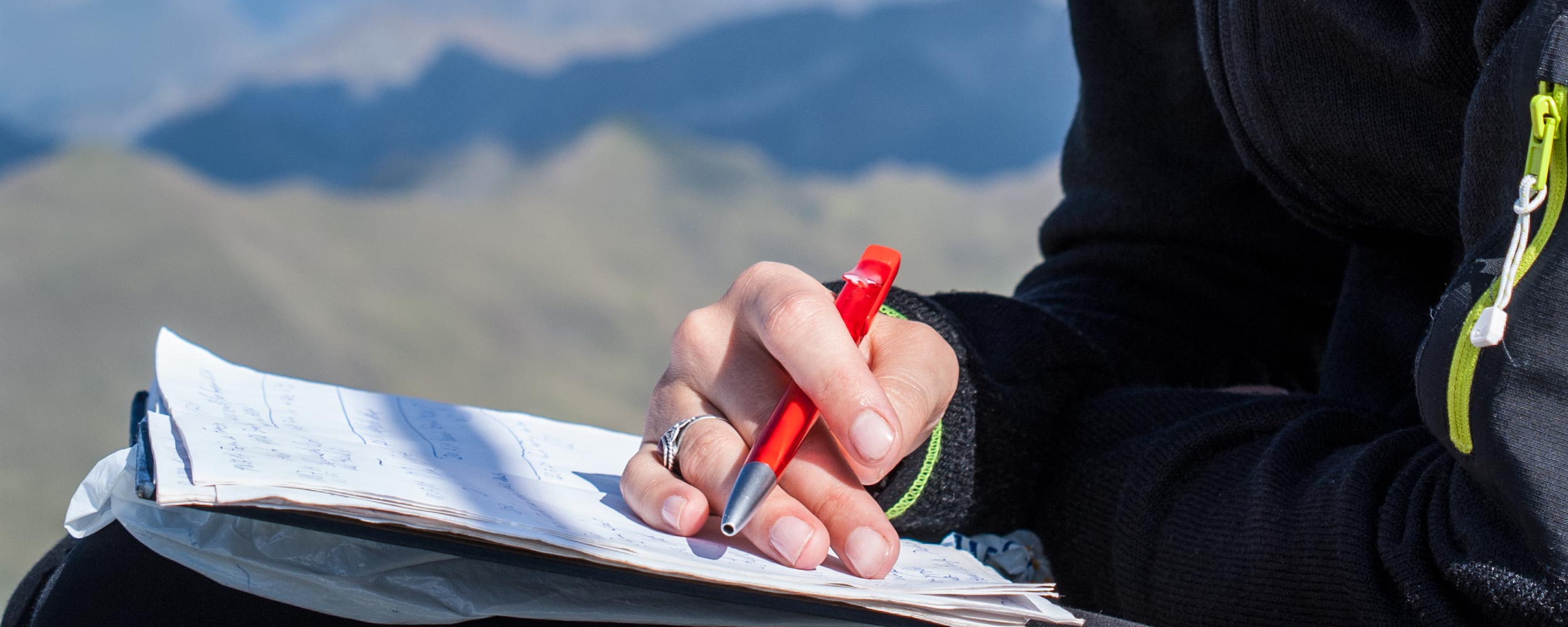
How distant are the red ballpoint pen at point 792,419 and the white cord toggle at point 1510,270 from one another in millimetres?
223

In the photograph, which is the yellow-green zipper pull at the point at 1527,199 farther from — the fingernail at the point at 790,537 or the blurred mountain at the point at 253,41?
the blurred mountain at the point at 253,41

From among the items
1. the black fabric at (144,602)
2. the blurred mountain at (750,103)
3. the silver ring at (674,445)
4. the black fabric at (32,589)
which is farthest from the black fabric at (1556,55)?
the blurred mountain at (750,103)

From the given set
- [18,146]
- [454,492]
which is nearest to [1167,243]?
[454,492]

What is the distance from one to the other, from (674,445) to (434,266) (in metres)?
1.83

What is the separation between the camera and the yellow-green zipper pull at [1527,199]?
36 cm

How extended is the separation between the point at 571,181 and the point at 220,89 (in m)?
0.82

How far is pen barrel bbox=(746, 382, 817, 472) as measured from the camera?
1.48 feet

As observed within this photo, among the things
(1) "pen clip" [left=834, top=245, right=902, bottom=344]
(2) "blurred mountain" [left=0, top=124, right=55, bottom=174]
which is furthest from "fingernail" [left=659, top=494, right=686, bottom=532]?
(2) "blurred mountain" [left=0, top=124, right=55, bottom=174]

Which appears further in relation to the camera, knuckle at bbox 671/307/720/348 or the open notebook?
knuckle at bbox 671/307/720/348

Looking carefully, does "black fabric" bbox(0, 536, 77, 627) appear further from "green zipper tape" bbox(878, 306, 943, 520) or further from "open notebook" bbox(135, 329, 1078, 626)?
"green zipper tape" bbox(878, 306, 943, 520)

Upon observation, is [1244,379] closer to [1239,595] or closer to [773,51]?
[1239,595]

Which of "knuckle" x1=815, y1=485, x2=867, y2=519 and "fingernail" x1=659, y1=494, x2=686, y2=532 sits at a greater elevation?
"fingernail" x1=659, y1=494, x2=686, y2=532

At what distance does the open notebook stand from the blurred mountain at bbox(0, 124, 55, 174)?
217cm

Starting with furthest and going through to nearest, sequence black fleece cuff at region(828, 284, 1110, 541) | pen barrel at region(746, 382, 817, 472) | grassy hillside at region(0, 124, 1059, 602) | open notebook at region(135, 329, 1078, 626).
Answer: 1. grassy hillside at region(0, 124, 1059, 602)
2. black fleece cuff at region(828, 284, 1110, 541)
3. pen barrel at region(746, 382, 817, 472)
4. open notebook at region(135, 329, 1078, 626)
